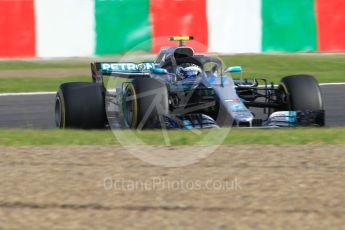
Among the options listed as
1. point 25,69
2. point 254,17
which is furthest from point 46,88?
point 254,17

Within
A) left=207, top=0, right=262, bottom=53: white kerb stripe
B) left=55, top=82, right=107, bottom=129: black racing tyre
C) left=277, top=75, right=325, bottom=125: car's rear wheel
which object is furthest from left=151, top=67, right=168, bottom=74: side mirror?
left=207, top=0, right=262, bottom=53: white kerb stripe

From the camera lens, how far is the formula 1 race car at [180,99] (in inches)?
369

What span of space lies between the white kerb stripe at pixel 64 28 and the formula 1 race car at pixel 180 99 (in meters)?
6.35

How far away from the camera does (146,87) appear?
9.35 meters

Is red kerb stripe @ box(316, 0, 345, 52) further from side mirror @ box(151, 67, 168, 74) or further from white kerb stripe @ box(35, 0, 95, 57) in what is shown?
side mirror @ box(151, 67, 168, 74)

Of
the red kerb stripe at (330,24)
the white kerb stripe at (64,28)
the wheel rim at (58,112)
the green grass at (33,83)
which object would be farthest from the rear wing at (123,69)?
the red kerb stripe at (330,24)

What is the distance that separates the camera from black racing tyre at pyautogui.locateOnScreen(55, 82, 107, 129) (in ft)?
32.6

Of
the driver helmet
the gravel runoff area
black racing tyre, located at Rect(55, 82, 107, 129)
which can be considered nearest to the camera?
the gravel runoff area

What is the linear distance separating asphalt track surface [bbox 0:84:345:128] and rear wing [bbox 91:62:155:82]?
109cm

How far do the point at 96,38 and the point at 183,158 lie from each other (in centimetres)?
1082

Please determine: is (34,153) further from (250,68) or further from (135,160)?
(250,68)

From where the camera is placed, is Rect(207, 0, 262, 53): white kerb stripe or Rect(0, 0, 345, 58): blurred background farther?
Rect(207, 0, 262, 53): white kerb stripe

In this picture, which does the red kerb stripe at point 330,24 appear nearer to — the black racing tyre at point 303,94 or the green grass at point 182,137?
the black racing tyre at point 303,94

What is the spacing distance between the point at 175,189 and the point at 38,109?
7.48 metres
